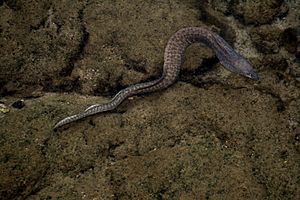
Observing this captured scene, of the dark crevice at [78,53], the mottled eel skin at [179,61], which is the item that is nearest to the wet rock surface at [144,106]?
the dark crevice at [78,53]

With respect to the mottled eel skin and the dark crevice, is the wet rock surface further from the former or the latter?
the mottled eel skin

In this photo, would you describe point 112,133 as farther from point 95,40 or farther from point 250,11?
point 250,11

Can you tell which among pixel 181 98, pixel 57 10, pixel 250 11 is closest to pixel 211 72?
A: pixel 181 98

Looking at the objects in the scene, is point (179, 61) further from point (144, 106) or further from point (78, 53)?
point (78, 53)

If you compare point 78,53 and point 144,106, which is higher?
point 78,53

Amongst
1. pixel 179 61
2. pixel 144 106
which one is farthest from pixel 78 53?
pixel 179 61

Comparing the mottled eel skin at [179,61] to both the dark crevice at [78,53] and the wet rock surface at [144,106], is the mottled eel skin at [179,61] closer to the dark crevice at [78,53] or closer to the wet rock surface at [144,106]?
the wet rock surface at [144,106]

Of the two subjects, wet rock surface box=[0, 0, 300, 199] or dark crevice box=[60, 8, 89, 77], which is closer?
wet rock surface box=[0, 0, 300, 199]

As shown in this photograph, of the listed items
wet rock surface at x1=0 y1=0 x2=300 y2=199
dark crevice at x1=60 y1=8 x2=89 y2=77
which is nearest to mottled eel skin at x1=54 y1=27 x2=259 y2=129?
wet rock surface at x1=0 y1=0 x2=300 y2=199
